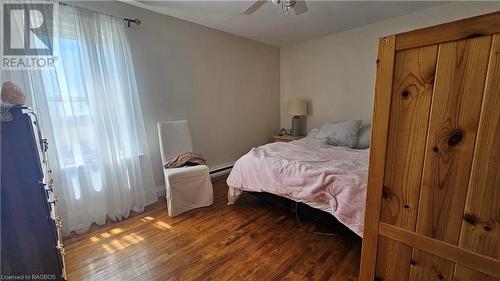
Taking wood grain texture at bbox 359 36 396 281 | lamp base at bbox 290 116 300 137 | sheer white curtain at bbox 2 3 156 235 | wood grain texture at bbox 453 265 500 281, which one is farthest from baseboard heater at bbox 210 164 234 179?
wood grain texture at bbox 453 265 500 281

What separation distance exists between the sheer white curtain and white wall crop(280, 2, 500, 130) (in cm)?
289

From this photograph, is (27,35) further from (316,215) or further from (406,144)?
(316,215)

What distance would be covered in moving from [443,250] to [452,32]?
0.68 meters

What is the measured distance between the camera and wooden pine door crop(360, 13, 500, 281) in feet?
1.89

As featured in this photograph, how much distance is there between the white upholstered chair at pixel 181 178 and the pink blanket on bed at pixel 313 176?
0.35 metres

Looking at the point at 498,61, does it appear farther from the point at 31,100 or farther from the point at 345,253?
the point at 31,100

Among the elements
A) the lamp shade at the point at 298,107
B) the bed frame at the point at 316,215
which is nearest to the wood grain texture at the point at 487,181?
the bed frame at the point at 316,215

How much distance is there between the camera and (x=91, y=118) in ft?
6.92

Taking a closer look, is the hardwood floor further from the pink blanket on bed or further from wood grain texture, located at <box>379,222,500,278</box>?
wood grain texture, located at <box>379,222,500,278</box>

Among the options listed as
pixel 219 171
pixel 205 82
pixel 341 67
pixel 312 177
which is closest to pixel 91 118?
pixel 205 82

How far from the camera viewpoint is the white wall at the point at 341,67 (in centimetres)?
278

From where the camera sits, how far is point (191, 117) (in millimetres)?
3086

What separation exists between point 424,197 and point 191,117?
2.85 meters

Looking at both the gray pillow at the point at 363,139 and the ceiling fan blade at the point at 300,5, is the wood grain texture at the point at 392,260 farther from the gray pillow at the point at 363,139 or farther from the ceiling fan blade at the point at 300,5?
the gray pillow at the point at 363,139
